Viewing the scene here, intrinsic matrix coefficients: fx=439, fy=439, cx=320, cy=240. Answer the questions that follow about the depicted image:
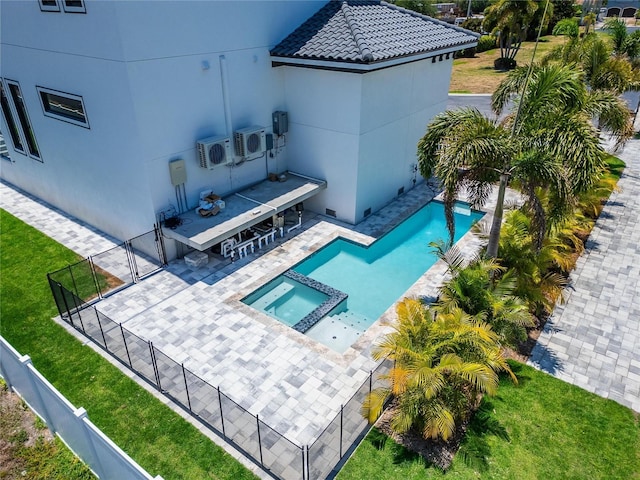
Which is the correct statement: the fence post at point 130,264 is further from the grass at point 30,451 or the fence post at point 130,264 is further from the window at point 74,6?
the window at point 74,6

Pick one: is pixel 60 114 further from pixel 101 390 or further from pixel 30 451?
pixel 30 451

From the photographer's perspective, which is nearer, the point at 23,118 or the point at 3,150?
the point at 23,118

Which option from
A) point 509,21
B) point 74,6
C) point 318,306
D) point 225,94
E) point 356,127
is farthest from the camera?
point 509,21

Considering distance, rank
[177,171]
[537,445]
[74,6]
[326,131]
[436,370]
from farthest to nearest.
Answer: [326,131]
[177,171]
[74,6]
[537,445]
[436,370]

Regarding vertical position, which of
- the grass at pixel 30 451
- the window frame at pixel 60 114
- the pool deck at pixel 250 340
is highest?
the window frame at pixel 60 114

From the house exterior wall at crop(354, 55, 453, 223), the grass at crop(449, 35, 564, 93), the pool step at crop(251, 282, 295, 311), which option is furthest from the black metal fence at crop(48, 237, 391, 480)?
the grass at crop(449, 35, 564, 93)

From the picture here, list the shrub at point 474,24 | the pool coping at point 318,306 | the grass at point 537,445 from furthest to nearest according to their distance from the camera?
the shrub at point 474,24 → the pool coping at point 318,306 → the grass at point 537,445

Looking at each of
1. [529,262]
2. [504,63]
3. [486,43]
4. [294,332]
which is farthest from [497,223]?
[486,43]

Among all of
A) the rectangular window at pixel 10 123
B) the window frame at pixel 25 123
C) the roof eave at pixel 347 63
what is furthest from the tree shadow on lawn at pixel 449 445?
the rectangular window at pixel 10 123
